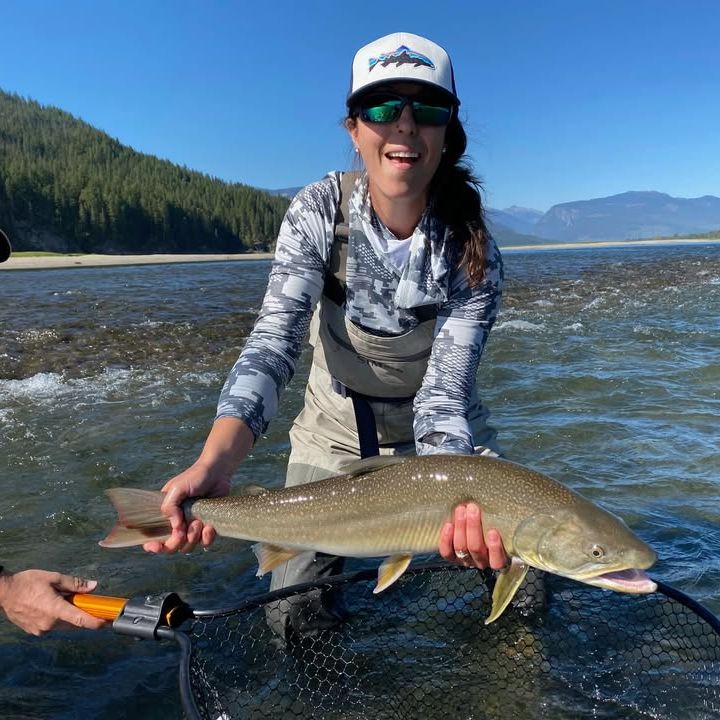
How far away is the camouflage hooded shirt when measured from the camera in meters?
3.59

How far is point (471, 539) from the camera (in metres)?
2.77

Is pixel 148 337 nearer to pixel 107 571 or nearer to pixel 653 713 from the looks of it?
pixel 107 571

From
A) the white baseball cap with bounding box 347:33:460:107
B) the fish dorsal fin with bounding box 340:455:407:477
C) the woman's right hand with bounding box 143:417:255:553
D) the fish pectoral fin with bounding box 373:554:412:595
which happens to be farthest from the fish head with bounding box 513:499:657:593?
the white baseball cap with bounding box 347:33:460:107

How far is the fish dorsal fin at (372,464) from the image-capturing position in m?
2.98

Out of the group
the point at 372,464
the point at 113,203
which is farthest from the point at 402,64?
the point at 113,203

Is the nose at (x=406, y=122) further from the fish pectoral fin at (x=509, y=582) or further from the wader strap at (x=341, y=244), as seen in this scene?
the fish pectoral fin at (x=509, y=582)

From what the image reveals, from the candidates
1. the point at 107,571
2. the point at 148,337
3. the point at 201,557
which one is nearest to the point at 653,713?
the point at 201,557

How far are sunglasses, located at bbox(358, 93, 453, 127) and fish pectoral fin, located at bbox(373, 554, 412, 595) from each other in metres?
2.14

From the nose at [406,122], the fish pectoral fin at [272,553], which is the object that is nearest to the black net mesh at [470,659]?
the fish pectoral fin at [272,553]

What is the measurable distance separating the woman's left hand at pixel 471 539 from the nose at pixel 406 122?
6.17 ft

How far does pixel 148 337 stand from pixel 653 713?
12663mm

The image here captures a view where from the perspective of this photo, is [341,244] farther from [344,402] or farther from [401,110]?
[344,402]

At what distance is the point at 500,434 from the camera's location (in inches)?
280

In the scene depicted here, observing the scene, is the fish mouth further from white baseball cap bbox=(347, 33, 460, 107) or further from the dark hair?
white baseball cap bbox=(347, 33, 460, 107)
